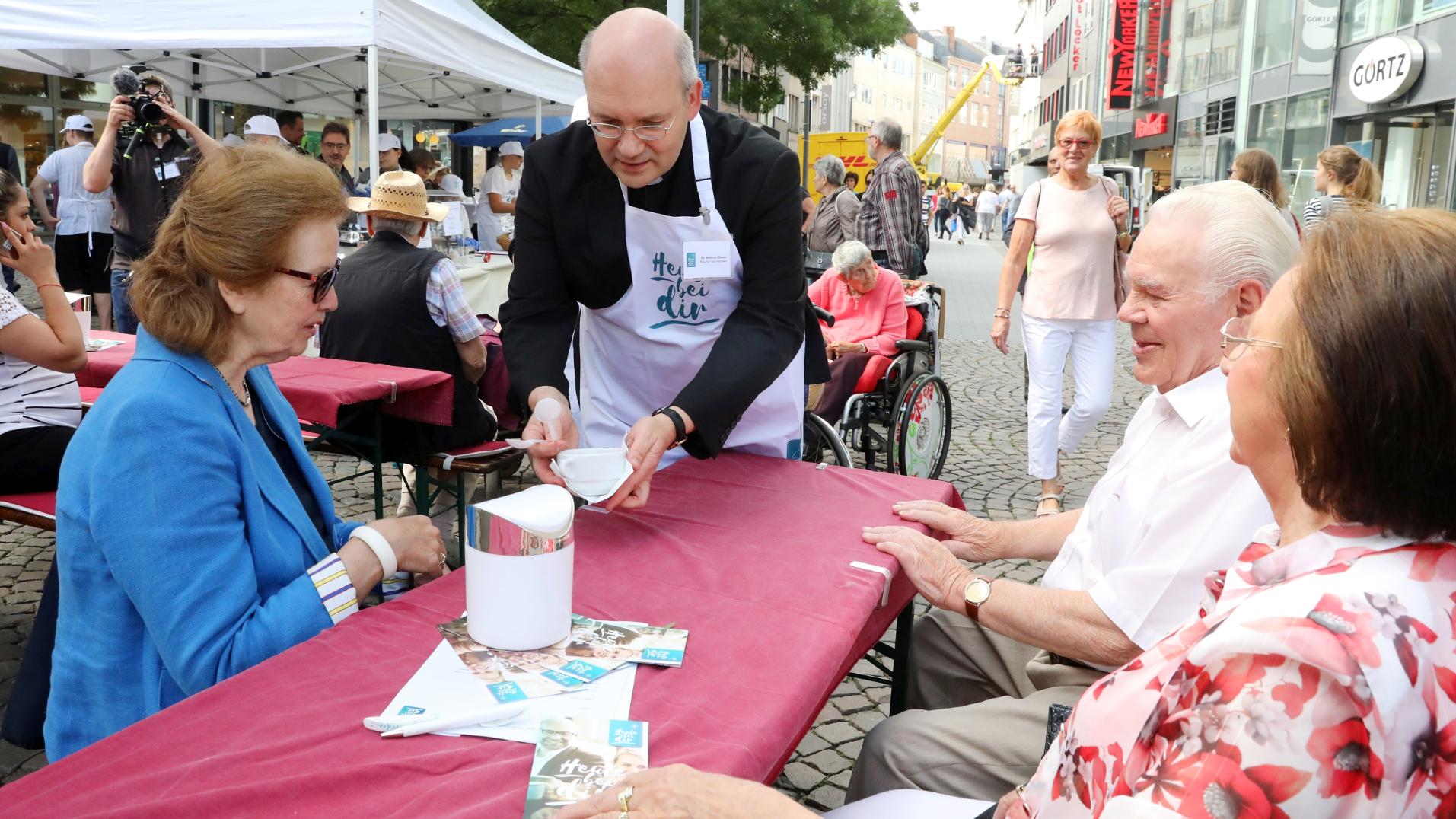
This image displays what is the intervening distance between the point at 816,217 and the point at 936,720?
7.89 metres

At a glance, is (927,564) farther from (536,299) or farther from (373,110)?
(373,110)

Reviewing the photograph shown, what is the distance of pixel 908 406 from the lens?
16.7ft

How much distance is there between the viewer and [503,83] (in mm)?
8555

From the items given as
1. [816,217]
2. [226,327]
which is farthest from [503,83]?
[226,327]

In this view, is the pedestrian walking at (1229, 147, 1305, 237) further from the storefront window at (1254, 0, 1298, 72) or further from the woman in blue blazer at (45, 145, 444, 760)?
the storefront window at (1254, 0, 1298, 72)

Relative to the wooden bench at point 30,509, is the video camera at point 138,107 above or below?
above

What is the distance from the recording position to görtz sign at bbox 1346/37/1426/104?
1186 cm

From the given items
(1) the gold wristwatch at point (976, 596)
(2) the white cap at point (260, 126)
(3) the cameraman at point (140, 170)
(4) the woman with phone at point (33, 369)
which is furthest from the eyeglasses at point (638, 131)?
(2) the white cap at point (260, 126)

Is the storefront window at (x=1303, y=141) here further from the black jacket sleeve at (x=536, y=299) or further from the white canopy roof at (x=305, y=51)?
the black jacket sleeve at (x=536, y=299)

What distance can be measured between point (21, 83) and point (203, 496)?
12.3m

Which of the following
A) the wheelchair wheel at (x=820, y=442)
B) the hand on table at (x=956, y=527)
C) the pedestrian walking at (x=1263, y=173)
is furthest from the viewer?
the pedestrian walking at (x=1263, y=173)

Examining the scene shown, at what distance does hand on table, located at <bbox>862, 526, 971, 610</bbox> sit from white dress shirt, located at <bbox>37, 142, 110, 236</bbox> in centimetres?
802

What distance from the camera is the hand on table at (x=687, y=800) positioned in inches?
43.9

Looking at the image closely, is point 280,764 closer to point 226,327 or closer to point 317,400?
point 226,327
